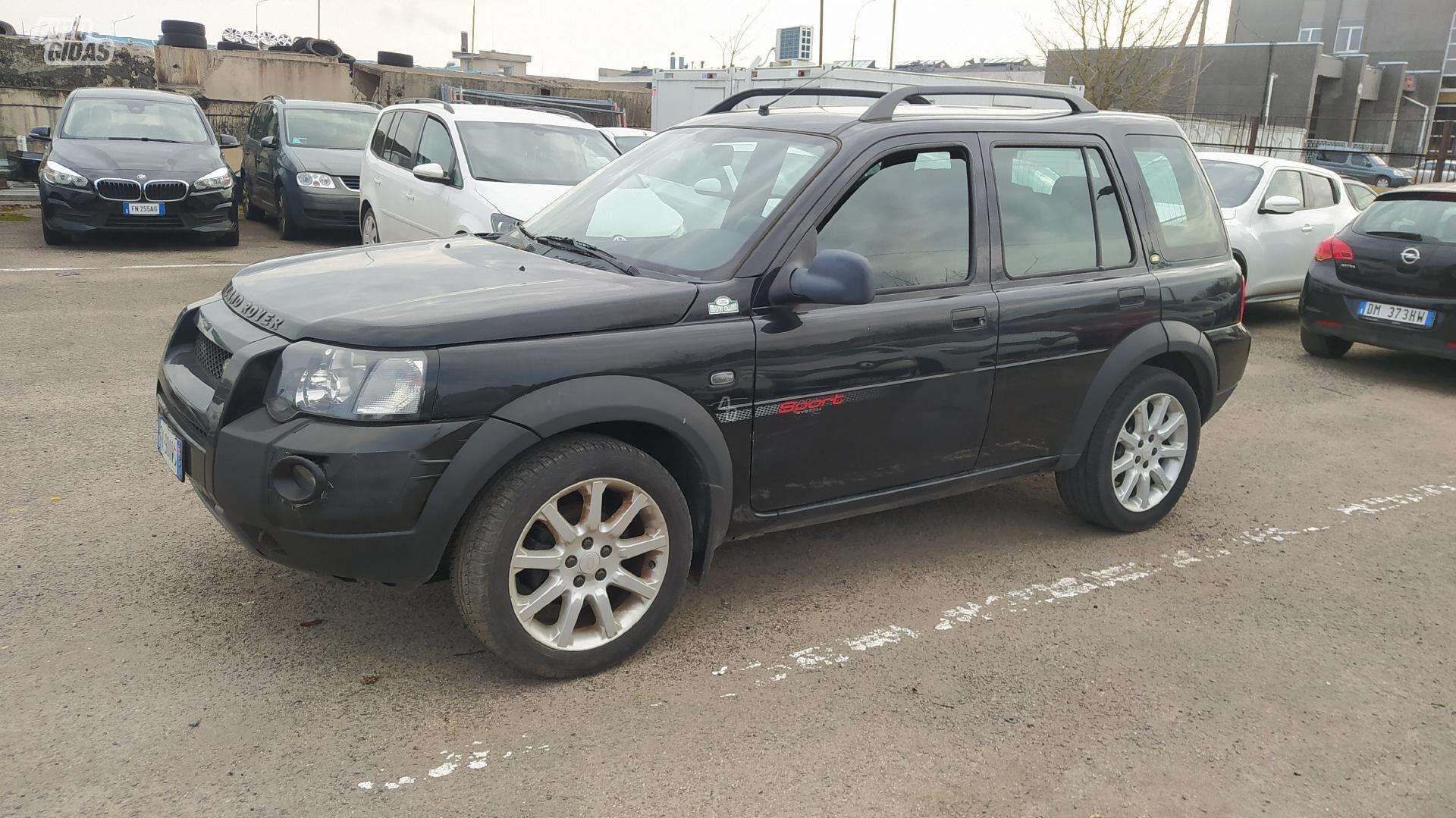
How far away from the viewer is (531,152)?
375 inches

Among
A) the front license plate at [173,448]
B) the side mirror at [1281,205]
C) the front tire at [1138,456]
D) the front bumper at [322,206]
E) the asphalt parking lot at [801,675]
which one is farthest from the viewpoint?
the front bumper at [322,206]

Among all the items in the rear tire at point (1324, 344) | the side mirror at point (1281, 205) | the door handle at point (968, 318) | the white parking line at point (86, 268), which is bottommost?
the white parking line at point (86, 268)

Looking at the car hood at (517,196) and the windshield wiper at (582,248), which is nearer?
the windshield wiper at (582,248)

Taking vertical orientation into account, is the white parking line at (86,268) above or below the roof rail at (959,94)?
below

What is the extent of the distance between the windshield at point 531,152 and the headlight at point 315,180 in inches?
177

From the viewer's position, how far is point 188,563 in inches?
165

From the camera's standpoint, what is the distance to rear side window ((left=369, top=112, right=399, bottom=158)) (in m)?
10.8

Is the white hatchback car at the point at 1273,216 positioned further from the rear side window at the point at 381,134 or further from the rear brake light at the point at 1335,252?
the rear side window at the point at 381,134

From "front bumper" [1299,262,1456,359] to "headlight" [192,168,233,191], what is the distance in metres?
10.7

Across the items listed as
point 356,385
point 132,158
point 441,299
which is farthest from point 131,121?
point 356,385

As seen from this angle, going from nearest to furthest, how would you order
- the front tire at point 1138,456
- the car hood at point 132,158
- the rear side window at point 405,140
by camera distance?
the front tire at point 1138,456 → the rear side window at point 405,140 → the car hood at point 132,158

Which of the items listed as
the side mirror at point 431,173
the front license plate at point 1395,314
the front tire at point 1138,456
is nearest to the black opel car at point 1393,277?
the front license plate at point 1395,314

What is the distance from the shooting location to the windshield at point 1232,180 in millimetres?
10594

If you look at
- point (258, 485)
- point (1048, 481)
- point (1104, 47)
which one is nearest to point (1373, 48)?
point (1104, 47)
